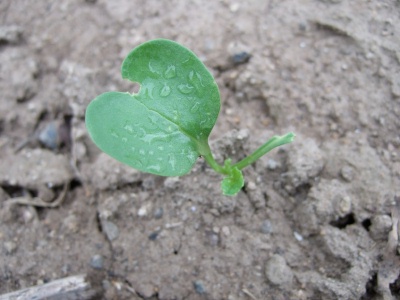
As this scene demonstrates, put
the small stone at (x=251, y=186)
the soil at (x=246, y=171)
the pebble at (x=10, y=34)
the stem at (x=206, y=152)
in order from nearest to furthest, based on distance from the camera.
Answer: the stem at (x=206, y=152)
the soil at (x=246, y=171)
the small stone at (x=251, y=186)
the pebble at (x=10, y=34)

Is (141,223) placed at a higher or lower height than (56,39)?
lower

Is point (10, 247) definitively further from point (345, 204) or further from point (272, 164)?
point (345, 204)

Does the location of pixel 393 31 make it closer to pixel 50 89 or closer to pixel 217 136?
pixel 217 136

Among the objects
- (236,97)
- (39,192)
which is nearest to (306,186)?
(236,97)

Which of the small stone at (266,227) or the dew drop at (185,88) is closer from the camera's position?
the dew drop at (185,88)

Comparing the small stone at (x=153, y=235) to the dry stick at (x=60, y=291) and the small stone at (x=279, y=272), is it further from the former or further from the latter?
the small stone at (x=279, y=272)

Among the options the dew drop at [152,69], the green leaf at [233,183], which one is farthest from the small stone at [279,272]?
the dew drop at [152,69]

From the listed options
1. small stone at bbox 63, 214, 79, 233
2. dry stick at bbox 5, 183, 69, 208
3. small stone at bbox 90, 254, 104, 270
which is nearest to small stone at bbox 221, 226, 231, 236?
small stone at bbox 90, 254, 104, 270
